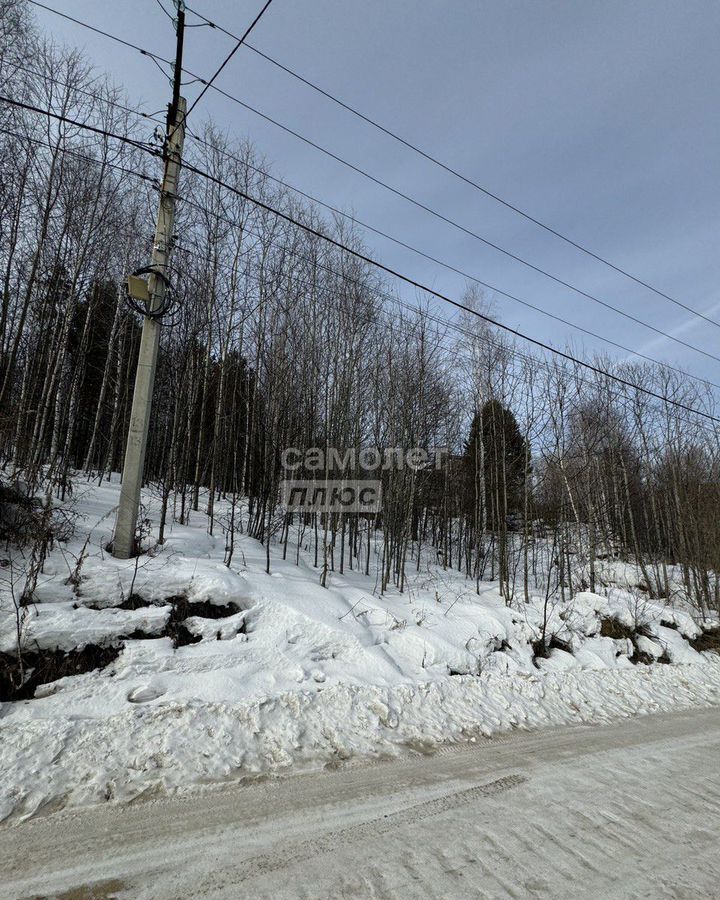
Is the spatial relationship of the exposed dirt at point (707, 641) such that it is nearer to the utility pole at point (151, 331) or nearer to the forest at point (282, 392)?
the forest at point (282, 392)

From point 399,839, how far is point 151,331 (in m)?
6.19

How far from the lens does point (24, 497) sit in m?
5.83

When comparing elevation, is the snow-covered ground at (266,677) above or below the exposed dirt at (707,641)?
above

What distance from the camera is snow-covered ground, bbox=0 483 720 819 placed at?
3.19 metres

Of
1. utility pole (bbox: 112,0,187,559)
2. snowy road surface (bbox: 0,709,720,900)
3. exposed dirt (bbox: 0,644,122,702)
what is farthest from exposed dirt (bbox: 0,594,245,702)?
snowy road surface (bbox: 0,709,720,900)

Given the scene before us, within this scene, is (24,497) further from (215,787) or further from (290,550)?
(290,550)

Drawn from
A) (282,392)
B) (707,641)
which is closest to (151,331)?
(282,392)

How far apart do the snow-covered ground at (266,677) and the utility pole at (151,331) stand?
0.56 meters

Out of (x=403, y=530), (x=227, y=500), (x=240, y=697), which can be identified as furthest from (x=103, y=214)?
(x=240, y=697)

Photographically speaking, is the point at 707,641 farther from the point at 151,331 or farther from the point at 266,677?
the point at 151,331

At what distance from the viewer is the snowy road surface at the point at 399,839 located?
87.7 inches

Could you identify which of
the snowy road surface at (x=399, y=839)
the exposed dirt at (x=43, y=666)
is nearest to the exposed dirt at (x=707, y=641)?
the snowy road surface at (x=399, y=839)

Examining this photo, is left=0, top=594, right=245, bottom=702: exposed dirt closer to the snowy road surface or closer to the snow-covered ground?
the snow-covered ground

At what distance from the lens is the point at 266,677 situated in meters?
4.41
